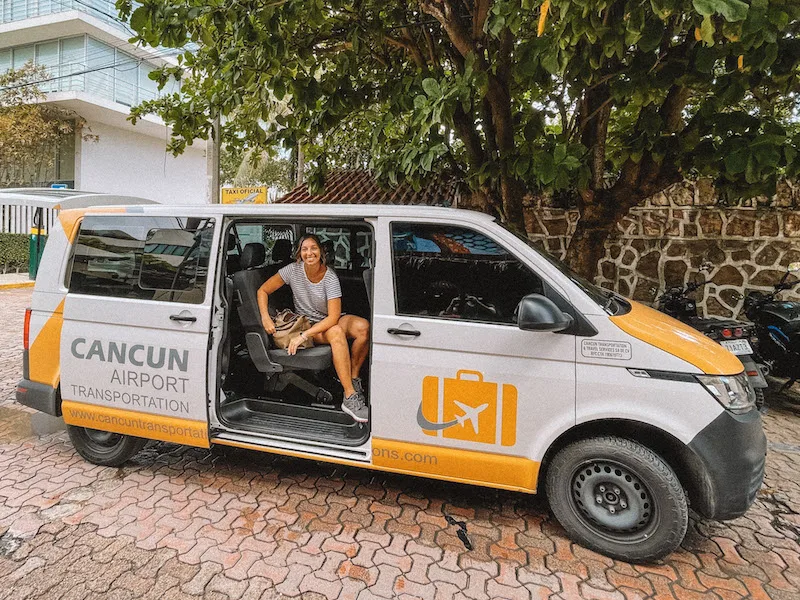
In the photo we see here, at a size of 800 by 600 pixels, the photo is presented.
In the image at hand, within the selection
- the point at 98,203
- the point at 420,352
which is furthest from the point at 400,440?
the point at 98,203

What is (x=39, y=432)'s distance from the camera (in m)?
4.32

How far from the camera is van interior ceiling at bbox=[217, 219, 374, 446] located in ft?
10.9

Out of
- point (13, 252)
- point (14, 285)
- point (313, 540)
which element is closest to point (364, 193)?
point (313, 540)

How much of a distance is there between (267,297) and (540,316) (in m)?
2.15

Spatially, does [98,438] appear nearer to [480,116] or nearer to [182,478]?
[182,478]

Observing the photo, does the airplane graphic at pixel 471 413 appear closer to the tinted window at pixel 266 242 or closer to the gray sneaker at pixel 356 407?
the gray sneaker at pixel 356 407

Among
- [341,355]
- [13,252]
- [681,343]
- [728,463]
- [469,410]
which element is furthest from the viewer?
[13,252]

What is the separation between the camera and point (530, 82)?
12.6ft

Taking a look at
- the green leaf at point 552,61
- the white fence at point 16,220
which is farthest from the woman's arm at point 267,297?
the white fence at point 16,220

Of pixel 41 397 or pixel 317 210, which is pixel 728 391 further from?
pixel 41 397

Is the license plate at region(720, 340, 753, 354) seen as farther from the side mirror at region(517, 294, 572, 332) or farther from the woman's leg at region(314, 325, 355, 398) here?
the woman's leg at region(314, 325, 355, 398)

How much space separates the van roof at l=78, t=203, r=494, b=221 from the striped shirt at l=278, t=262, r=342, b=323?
2.18 ft

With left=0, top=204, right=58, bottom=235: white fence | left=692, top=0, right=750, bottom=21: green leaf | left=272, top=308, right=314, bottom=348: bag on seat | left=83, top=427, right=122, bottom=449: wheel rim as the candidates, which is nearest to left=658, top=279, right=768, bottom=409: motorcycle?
left=692, top=0, right=750, bottom=21: green leaf

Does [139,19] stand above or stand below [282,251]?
above
